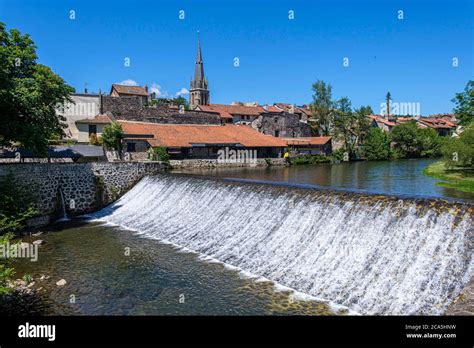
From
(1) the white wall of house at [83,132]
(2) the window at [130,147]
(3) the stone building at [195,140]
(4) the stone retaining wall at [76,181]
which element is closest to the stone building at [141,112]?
(3) the stone building at [195,140]

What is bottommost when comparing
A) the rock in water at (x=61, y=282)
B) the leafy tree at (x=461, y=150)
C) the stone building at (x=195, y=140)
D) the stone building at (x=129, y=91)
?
the rock in water at (x=61, y=282)

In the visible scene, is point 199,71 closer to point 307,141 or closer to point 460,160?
point 307,141

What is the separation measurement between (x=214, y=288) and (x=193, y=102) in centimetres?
7572

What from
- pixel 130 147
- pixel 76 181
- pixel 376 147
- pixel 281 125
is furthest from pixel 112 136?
pixel 376 147

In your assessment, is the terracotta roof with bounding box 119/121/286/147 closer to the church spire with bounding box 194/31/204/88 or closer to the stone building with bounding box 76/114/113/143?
the stone building with bounding box 76/114/113/143

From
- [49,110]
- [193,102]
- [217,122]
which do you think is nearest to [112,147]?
[49,110]

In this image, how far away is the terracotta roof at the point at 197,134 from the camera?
143 feet

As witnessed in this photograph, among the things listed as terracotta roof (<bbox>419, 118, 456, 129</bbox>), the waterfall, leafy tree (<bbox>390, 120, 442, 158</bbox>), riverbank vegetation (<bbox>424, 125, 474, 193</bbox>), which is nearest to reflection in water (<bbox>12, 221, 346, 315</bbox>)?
the waterfall

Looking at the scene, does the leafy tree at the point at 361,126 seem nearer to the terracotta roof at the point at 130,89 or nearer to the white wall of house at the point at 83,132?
the terracotta roof at the point at 130,89

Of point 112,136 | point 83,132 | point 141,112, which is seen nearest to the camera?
point 112,136

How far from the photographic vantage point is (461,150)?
1224 inches

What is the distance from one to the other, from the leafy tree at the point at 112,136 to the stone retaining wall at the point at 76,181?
33.9ft

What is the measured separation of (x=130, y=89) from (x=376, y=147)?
43.7m

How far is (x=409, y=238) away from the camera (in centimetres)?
1166
